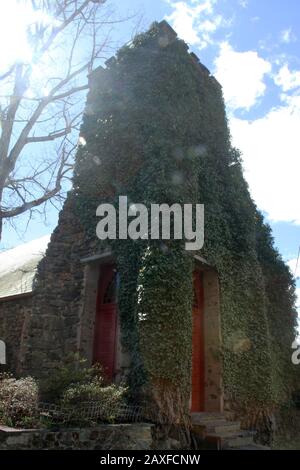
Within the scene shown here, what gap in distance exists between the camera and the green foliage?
710 centimetres

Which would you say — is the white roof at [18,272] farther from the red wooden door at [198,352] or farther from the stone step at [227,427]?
the stone step at [227,427]

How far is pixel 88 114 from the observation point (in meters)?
11.0

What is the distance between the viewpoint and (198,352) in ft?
29.5

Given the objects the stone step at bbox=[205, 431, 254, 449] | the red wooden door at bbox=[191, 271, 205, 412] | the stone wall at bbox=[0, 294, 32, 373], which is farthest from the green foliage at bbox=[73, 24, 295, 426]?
the stone wall at bbox=[0, 294, 32, 373]

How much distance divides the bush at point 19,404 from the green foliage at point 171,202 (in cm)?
172

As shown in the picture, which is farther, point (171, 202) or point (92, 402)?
point (171, 202)

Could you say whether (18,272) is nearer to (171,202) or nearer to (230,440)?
(171,202)

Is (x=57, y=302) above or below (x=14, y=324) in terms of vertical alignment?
above

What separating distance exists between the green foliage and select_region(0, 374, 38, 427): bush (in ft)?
5.63

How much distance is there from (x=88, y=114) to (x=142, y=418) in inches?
310

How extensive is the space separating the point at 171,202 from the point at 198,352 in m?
3.46

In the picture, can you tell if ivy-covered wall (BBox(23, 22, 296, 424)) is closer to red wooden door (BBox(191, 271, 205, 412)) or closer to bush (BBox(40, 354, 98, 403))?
red wooden door (BBox(191, 271, 205, 412))

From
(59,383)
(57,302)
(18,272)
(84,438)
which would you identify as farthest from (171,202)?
(18,272)
